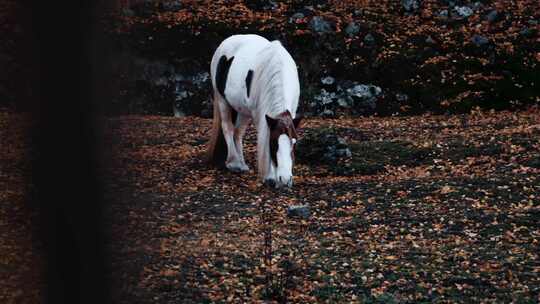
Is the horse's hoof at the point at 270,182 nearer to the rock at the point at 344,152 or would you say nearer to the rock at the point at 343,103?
the rock at the point at 344,152

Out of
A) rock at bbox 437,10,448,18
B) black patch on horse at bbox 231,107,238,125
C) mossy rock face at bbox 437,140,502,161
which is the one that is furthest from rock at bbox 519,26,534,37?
black patch on horse at bbox 231,107,238,125

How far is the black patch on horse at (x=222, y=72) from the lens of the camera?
35.6 ft

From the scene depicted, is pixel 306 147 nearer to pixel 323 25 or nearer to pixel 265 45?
pixel 265 45

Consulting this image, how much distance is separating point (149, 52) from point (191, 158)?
617 centimetres

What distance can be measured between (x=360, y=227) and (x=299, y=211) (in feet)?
2.84

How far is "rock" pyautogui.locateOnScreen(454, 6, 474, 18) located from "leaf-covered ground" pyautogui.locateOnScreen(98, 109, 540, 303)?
6786mm

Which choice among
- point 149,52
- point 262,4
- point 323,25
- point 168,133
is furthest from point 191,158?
point 262,4

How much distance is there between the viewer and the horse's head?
8.67 metres

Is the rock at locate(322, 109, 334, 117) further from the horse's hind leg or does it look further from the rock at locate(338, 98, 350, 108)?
the horse's hind leg

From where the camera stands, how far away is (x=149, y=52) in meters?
17.6

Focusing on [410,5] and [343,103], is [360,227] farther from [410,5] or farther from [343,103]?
[410,5]

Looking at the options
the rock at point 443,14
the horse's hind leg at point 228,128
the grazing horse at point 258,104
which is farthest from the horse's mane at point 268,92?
the rock at point 443,14

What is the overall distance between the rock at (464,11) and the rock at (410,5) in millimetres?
1004

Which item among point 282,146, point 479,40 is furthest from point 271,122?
point 479,40
